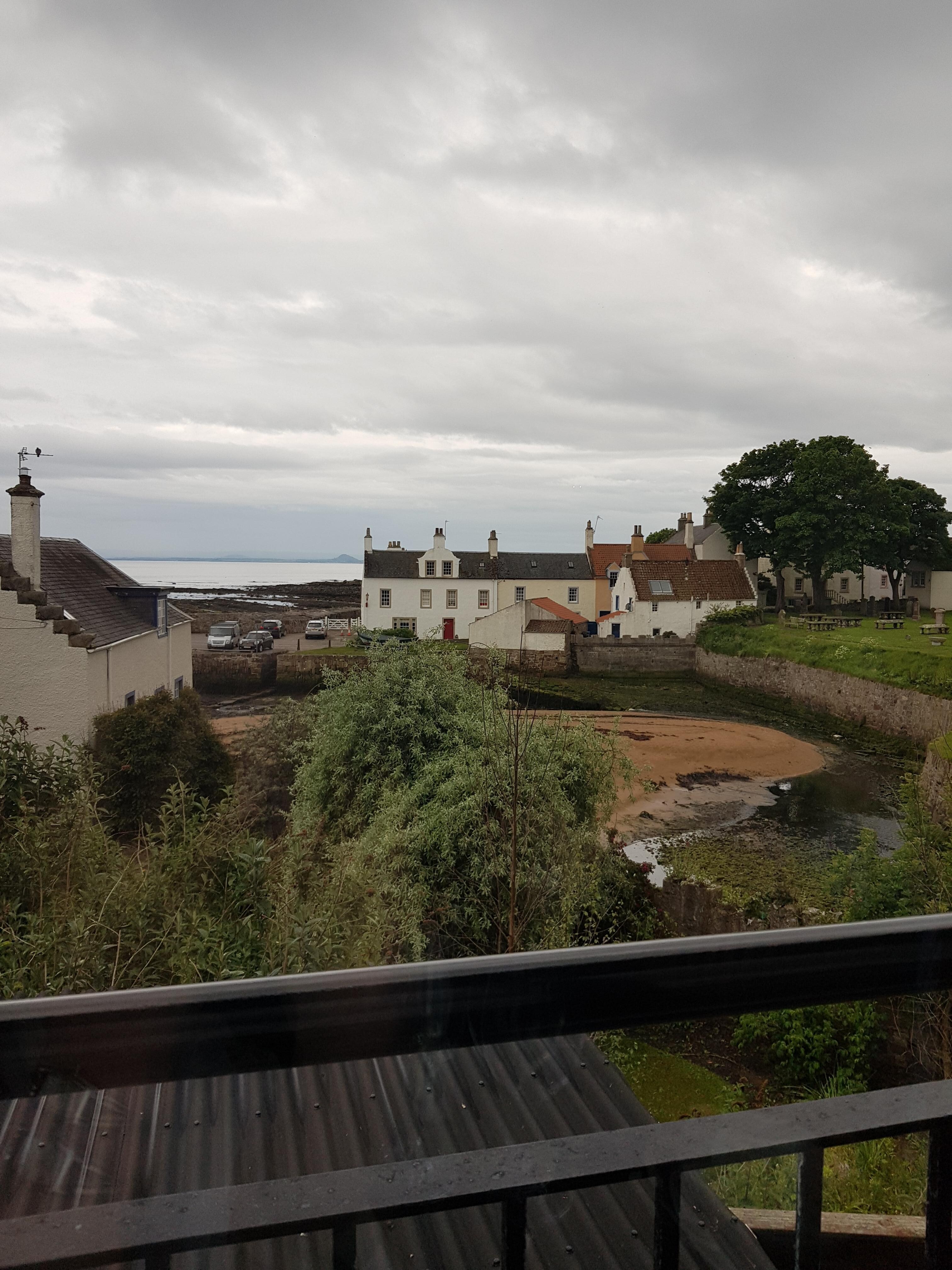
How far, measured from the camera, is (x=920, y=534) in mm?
40094

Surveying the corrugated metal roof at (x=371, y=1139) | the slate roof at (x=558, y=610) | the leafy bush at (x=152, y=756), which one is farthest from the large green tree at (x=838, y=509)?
the corrugated metal roof at (x=371, y=1139)

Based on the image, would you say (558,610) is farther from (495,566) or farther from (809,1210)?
(809,1210)

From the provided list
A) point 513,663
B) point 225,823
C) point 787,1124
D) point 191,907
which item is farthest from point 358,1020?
point 513,663

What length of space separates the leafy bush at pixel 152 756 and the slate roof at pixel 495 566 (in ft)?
89.4

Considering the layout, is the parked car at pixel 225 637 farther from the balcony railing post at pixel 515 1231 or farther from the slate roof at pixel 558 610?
the balcony railing post at pixel 515 1231

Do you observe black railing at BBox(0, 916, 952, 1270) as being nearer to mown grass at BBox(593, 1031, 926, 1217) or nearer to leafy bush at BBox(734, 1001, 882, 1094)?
mown grass at BBox(593, 1031, 926, 1217)

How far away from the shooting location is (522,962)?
2.38ft

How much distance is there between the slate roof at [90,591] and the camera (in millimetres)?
13984

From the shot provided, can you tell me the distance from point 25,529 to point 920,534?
1535 inches

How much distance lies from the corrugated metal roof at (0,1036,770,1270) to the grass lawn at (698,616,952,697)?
2392cm

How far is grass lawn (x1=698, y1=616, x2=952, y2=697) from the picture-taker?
24.3m

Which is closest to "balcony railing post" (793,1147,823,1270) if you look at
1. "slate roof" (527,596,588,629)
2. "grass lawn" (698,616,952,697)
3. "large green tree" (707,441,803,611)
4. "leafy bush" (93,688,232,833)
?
"leafy bush" (93,688,232,833)

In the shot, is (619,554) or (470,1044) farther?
(619,554)

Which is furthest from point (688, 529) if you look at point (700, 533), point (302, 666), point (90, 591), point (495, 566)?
point (90, 591)
